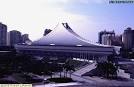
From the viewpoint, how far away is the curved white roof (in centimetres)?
2679

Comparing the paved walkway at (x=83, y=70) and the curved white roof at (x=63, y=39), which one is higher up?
the curved white roof at (x=63, y=39)

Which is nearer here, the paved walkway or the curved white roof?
the paved walkway

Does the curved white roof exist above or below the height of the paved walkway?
above

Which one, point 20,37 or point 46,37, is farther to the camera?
point 20,37

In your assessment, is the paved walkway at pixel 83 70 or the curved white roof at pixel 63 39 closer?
the paved walkway at pixel 83 70

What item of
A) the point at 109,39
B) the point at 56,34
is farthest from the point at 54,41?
the point at 109,39

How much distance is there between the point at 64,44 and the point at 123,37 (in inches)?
519

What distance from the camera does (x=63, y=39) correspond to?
27.2m

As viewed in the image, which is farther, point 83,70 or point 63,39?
point 63,39

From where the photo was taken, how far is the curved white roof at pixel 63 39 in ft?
87.9

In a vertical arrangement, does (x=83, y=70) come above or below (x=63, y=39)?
below

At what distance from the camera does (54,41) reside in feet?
90.2

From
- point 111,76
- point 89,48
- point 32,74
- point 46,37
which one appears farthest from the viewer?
point 46,37

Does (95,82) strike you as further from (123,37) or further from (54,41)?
(123,37)
